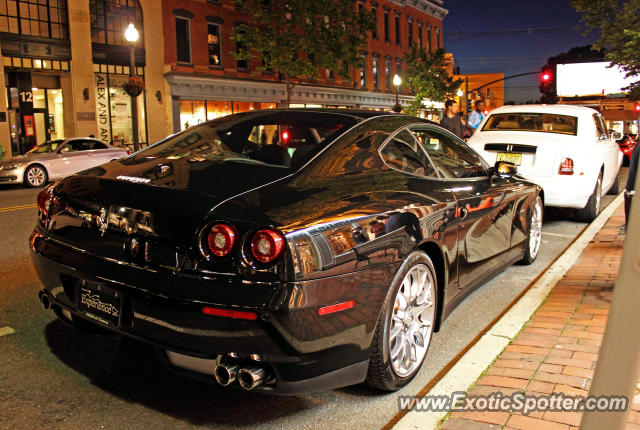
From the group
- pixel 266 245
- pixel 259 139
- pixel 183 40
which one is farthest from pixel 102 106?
pixel 266 245

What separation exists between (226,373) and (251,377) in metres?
0.12

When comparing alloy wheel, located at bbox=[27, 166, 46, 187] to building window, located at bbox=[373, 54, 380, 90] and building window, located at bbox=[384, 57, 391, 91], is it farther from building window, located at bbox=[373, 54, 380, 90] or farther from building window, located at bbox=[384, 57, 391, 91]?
building window, located at bbox=[384, 57, 391, 91]

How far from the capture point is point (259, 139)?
4305mm

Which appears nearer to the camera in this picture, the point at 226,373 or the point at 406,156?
the point at 226,373

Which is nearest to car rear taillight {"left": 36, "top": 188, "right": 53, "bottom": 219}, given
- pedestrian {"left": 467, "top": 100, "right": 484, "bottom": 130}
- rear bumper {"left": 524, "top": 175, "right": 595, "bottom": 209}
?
rear bumper {"left": 524, "top": 175, "right": 595, "bottom": 209}

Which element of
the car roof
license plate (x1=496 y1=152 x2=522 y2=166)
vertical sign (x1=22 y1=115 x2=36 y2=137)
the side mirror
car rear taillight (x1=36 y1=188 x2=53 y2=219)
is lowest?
car rear taillight (x1=36 y1=188 x2=53 y2=219)

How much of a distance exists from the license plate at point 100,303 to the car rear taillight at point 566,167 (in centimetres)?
687

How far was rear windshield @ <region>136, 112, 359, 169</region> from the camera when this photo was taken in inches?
138

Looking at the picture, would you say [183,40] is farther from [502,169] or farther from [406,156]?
[406,156]

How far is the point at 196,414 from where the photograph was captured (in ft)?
10.1

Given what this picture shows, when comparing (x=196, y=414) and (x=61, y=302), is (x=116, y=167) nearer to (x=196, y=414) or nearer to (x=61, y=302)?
(x=61, y=302)

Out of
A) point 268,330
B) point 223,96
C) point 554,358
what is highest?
point 223,96

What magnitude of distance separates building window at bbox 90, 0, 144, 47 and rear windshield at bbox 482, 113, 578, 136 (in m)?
19.9

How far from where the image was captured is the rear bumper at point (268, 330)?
261 centimetres
